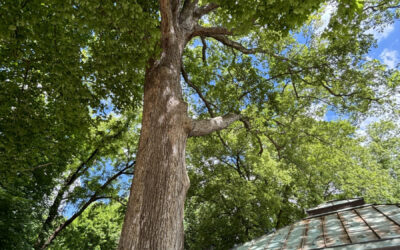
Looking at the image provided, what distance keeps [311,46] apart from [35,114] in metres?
9.72

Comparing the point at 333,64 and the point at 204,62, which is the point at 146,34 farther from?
the point at 333,64

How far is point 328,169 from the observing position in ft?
39.0

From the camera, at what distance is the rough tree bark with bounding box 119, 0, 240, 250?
2.69 meters

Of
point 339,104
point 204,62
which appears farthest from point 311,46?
point 204,62

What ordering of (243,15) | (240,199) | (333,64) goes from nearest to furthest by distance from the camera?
1. (243,15)
2. (333,64)
3. (240,199)

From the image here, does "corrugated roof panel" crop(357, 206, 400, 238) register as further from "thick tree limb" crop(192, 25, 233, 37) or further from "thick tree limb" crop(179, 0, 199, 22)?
"thick tree limb" crop(179, 0, 199, 22)

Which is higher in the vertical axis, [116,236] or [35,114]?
[35,114]

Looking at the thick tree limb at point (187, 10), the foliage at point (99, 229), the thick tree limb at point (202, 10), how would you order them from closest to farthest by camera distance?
the thick tree limb at point (187, 10) < the thick tree limb at point (202, 10) < the foliage at point (99, 229)

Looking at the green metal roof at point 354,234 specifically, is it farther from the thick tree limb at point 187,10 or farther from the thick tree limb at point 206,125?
the thick tree limb at point 187,10

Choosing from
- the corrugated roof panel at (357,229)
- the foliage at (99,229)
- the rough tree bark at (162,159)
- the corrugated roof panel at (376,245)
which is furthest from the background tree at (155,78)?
the foliage at (99,229)

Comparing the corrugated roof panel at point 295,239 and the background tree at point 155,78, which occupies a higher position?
the background tree at point 155,78

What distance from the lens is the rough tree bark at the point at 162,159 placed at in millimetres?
2689

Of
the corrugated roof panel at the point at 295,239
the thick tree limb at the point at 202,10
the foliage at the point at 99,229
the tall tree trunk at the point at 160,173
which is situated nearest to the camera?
the tall tree trunk at the point at 160,173

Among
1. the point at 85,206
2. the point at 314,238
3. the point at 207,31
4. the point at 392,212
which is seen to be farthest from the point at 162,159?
the point at 85,206
